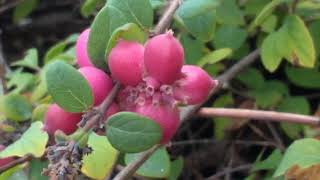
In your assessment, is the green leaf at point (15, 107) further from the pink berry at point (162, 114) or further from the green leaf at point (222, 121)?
the pink berry at point (162, 114)

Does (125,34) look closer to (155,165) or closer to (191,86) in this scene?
(191,86)

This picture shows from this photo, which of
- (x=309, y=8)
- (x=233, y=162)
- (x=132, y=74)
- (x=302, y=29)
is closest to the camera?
(x=132, y=74)

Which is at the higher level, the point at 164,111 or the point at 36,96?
the point at 164,111

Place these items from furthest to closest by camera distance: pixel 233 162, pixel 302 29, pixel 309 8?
pixel 233 162 < pixel 309 8 < pixel 302 29

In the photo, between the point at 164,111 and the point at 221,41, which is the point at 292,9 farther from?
the point at 164,111

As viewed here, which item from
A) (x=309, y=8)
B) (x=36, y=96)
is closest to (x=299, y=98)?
(x=309, y=8)

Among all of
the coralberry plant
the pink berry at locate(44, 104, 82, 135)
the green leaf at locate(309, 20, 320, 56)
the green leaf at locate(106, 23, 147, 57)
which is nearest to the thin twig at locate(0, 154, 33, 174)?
the coralberry plant

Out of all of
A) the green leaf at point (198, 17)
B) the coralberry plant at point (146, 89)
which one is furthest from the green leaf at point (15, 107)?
the green leaf at point (198, 17)

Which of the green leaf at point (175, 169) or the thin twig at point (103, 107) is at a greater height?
the thin twig at point (103, 107)
